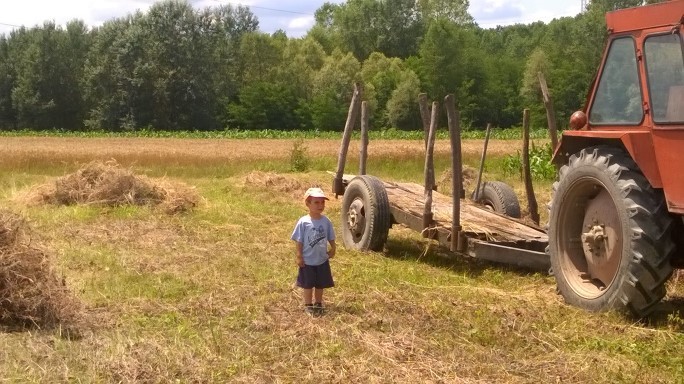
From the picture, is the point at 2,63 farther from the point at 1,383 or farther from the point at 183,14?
the point at 1,383

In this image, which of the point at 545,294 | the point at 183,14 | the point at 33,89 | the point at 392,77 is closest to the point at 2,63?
the point at 33,89

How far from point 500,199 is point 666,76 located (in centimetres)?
473

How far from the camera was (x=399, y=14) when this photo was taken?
90750 millimetres

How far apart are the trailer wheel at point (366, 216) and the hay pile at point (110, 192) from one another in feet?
13.8

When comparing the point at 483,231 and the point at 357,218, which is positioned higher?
the point at 483,231

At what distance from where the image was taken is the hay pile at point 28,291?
18.9 feet

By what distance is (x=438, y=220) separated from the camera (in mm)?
8766

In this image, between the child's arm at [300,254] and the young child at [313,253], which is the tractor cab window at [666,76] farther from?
the child's arm at [300,254]

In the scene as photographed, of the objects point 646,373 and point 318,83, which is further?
point 318,83

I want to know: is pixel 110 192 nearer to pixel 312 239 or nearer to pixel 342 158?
pixel 342 158

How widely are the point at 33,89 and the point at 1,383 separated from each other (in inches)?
2468

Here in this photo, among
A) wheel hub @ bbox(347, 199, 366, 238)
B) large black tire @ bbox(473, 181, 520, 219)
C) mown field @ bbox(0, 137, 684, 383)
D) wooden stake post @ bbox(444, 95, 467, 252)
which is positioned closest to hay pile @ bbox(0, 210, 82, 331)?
mown field @ bbox(0, 137, 684, 383)

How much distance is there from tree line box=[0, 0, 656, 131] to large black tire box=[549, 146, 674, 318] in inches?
1791

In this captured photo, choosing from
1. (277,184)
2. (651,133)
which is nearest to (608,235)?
(651,133)
